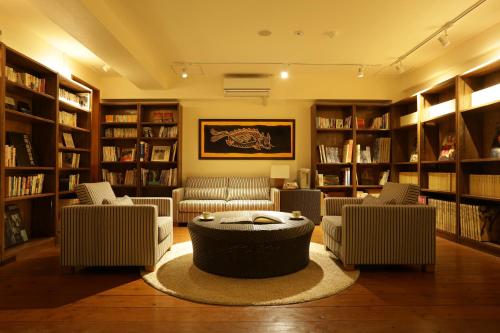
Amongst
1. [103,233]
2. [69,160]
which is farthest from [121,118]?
[103,233]

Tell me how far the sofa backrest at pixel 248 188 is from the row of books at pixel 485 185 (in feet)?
9.48

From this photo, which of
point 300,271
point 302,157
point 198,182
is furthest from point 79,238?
point 302,157

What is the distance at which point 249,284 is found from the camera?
249 centimetres

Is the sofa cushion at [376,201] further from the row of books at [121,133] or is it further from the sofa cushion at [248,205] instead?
the row of books at [121,133]

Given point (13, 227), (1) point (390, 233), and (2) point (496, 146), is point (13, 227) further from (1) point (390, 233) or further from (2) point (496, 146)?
(2) point (496, 146)

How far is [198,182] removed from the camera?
5.46 meters

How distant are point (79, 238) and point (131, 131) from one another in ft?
10.3

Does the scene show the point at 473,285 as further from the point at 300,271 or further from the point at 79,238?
the point at 79,238

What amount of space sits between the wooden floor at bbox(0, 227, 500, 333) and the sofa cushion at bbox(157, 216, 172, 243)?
42cm

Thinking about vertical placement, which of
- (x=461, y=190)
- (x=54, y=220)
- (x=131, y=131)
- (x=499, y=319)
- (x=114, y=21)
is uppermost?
(x=114, y=21)

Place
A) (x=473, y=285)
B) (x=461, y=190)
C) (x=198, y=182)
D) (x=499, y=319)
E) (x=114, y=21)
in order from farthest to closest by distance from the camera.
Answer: (x=198, y=182)
(x=461, y=190)
(x=114, y=21)
(x=473, y=285)
(x=499, y=319)

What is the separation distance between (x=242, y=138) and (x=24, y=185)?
3.39 m

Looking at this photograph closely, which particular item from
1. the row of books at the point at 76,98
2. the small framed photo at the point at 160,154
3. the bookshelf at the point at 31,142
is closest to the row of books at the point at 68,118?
the row of books at the point at 76,98

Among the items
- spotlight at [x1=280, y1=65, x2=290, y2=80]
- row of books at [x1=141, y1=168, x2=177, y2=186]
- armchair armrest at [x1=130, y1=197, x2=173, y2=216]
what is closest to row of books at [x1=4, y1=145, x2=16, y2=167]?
armchair armrest at [x1=130, y1=197, x2=173, y2=216]
